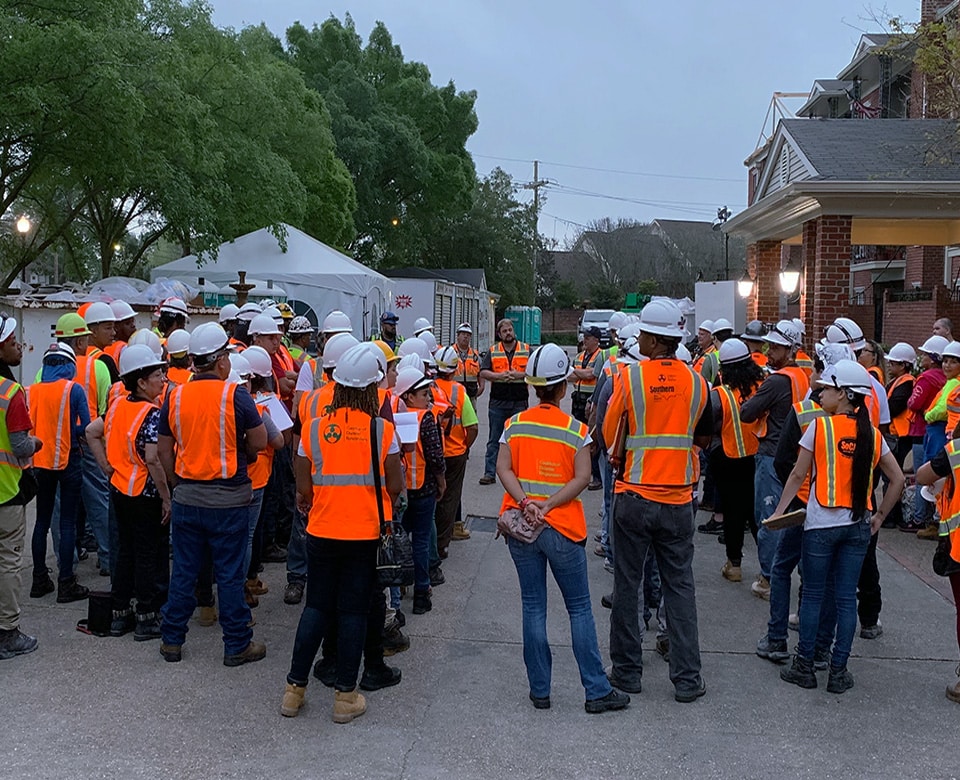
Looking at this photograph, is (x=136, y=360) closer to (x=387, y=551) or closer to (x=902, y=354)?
(x=387, y=551)

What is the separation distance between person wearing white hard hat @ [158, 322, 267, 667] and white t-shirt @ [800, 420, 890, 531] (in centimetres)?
295

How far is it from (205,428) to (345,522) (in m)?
1.10

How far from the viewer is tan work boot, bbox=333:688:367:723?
173 inches

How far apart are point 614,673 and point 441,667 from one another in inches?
39.3

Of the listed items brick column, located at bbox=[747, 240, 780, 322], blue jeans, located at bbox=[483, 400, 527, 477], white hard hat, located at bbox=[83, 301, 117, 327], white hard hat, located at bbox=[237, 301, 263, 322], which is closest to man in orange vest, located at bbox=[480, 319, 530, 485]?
blue jeans, located at bbox=[483, 400, 527, 477]

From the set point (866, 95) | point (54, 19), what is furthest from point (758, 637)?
point (866, 95)

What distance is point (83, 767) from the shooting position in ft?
12.8

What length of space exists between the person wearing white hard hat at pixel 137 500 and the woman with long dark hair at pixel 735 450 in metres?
3.91

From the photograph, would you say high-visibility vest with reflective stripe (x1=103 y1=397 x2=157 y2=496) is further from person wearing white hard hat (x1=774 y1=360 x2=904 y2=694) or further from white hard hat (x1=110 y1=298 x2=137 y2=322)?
person wearing white hard hat (x1=774 y1=360 x2=904 y2=694)

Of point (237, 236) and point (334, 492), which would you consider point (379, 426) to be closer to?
point (334, 492)

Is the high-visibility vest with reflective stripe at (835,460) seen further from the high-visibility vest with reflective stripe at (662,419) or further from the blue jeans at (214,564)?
the blue jeans at (214,564)

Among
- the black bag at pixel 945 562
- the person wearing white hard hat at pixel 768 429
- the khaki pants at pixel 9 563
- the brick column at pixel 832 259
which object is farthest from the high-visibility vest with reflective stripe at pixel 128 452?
the brick column at pixel 832 259

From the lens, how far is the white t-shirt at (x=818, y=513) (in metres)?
4.71

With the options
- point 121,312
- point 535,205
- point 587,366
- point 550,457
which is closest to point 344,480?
point 550,457
